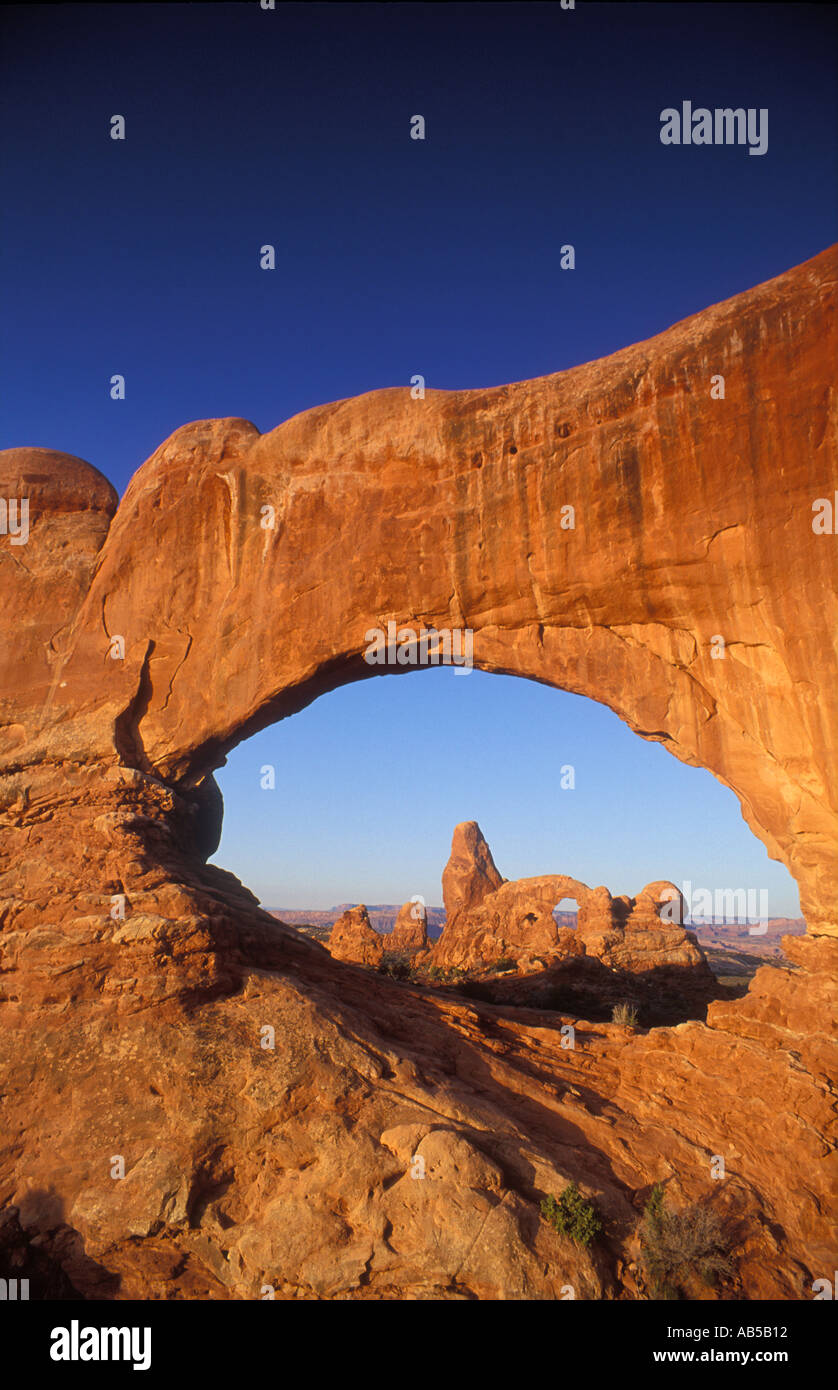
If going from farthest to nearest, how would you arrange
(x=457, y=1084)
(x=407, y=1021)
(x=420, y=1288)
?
1. (x=407, y=1021)
2. (x=457, y=1084)
3. (x=420, y=1288)

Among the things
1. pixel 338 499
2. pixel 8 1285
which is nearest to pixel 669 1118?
pixel 8 1285

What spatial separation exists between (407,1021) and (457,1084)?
192 cm

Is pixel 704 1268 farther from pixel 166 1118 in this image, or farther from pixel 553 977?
pixel 553 977

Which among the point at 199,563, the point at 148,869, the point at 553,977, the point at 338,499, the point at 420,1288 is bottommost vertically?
the point at 553,977

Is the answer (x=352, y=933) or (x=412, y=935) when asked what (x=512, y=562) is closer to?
(x=352, y=933)

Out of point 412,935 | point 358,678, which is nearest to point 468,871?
point 412,935

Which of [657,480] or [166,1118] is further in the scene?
[657,480]

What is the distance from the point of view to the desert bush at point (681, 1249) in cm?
885

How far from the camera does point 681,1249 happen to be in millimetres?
8992

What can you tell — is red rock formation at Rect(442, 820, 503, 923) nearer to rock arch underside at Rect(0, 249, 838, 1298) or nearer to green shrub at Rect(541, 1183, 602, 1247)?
rock arch underside at Rect(0, 249, 838, 1298)

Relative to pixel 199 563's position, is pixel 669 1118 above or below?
below

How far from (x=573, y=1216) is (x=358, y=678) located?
36.4ft

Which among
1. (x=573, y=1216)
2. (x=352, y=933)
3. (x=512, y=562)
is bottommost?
(x=352, y=933)

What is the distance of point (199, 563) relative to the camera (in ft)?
57.0
